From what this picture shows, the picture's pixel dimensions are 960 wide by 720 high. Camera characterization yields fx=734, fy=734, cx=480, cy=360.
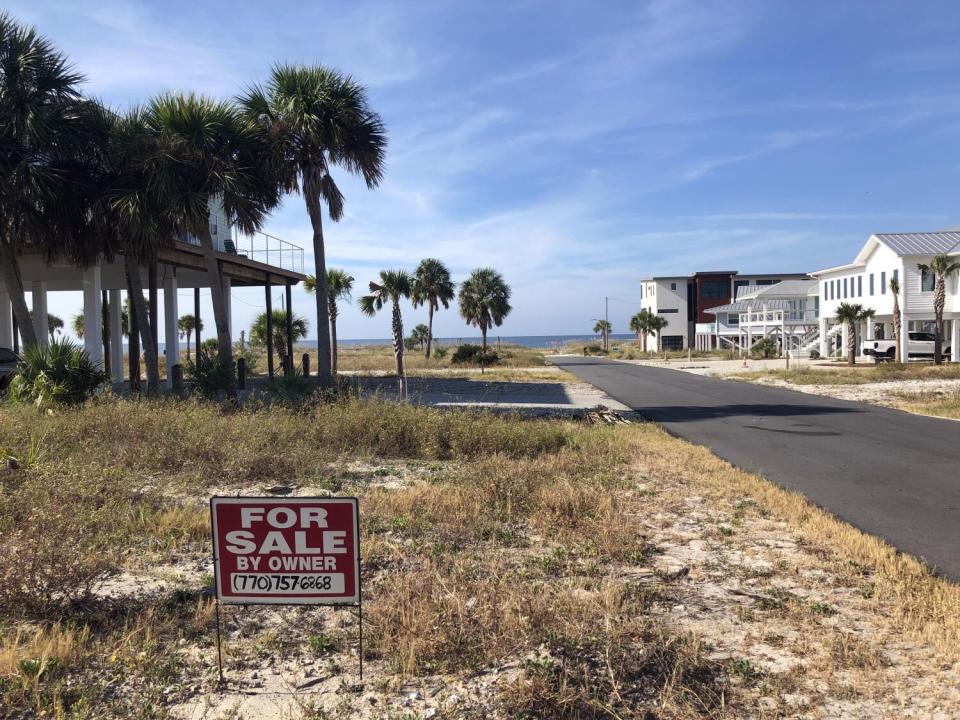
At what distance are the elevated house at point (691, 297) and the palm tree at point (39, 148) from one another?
75.8 metres

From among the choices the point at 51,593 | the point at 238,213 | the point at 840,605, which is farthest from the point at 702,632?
the point at 238,213

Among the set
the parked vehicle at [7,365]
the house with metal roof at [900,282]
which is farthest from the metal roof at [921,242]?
the parked vehicle at [7,365]

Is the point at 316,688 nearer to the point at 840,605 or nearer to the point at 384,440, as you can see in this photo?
the point at 840,605

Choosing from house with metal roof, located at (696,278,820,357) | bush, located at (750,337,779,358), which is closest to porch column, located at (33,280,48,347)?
house with metal roof, located at (696,278,820,357)

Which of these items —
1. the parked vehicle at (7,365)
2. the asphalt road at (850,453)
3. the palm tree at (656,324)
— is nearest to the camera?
the asphalt road at (850,453)

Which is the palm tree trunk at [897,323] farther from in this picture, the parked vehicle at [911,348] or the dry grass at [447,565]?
the dry grass at [447,565]

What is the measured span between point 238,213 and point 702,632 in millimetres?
16053

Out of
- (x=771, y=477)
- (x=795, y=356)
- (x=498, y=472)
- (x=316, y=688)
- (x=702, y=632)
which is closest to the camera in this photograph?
(x=316, y=688)

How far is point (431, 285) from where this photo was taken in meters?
58.3

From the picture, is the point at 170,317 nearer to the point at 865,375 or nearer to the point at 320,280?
the point at 320,280

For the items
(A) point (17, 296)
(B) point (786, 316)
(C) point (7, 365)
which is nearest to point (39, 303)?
(C) point (7, 365)

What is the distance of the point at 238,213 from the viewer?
17.9 metres

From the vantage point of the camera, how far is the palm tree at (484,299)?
58656 mm

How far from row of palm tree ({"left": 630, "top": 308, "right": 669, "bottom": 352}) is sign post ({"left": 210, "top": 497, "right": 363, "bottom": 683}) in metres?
81.0
